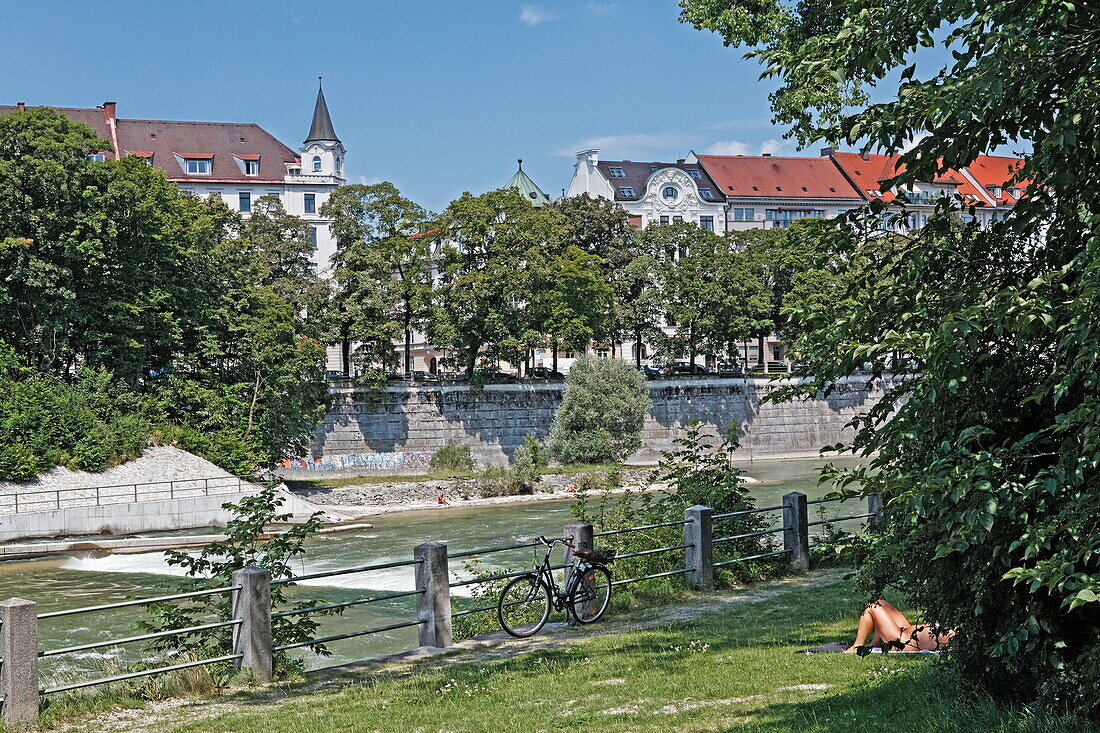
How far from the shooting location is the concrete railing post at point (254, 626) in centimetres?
1012

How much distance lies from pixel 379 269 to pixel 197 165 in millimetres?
29697

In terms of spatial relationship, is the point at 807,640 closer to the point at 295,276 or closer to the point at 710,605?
the point at 710,605

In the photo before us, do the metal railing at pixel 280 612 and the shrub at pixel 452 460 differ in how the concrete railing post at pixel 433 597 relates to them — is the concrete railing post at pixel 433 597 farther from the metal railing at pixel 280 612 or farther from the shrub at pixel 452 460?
the shrub at pixel 452 460

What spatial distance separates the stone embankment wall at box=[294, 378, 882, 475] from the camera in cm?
5681

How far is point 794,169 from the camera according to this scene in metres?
97.8

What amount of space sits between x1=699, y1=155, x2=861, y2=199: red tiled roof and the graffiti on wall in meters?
46.4

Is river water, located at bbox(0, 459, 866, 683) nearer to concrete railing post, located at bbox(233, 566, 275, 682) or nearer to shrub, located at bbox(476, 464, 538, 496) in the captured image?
concrete railing post, located at bbox(233, 566, 275, 682)

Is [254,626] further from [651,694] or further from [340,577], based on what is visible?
[340,577]

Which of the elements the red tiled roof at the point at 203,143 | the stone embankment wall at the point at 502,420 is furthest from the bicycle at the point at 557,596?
the red tiled roof at the point at 203,143

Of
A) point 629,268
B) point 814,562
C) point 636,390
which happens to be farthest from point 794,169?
point 814,562

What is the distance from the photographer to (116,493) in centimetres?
3866

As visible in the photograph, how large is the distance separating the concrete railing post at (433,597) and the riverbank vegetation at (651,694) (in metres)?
0.67

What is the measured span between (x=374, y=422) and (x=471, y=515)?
15.9 metres

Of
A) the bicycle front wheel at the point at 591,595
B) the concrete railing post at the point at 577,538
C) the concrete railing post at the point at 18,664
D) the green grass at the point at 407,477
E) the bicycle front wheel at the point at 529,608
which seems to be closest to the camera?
the concrete railing post at the point at 18,664
